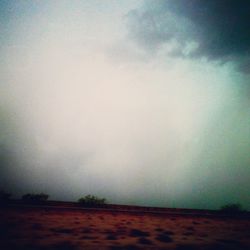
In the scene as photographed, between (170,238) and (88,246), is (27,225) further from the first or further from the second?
(170,238)

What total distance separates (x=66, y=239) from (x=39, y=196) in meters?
10.9

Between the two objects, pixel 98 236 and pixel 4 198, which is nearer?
pixel 98 236

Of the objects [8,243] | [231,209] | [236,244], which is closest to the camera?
[8,243]

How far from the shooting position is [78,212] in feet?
30.7

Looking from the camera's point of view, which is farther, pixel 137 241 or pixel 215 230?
pixel 215 230

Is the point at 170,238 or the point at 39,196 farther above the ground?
the point at 39,196

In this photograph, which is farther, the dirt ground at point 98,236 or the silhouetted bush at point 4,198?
the silhouetted bush at point 4,198

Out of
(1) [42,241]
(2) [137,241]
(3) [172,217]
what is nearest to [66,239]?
(1) [42,241]

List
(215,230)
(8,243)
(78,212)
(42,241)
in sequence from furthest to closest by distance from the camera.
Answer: (78,212)
(215,230)
(42,241)
(8,243)

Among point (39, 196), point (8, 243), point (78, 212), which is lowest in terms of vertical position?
point (8, 243)

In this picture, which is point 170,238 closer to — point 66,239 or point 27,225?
point 66,239

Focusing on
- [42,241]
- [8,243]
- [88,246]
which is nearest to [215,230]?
[88,246]

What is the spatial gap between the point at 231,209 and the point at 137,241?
11.9 m

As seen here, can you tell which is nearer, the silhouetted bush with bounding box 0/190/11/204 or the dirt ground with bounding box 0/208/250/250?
the dirt ground with bounding box 0/208/250/250
